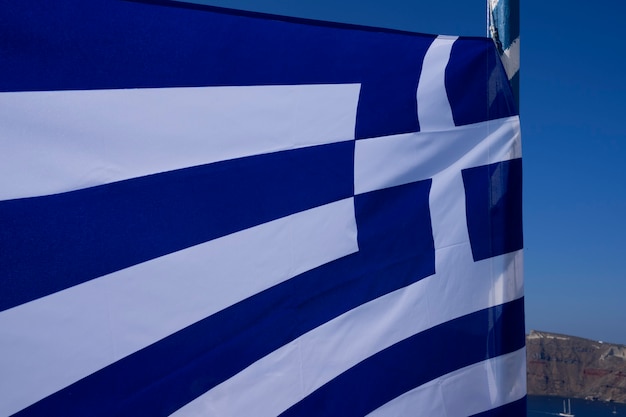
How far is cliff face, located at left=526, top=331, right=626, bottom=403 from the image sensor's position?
172 feet

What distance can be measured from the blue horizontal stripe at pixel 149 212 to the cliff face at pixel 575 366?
51.0 meters

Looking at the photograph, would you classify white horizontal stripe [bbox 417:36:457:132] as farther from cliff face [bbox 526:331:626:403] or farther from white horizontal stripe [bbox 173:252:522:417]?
cliff face [bbox 526:331:626:403]

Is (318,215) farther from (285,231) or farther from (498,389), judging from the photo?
(498,389)

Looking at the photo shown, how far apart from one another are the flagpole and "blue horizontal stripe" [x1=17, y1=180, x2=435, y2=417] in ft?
3.10

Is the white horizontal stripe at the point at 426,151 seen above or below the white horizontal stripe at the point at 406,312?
above

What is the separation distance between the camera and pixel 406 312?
3541mm

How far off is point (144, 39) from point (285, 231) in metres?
1.00

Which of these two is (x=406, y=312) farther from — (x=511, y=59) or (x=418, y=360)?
(x=511, y=59)

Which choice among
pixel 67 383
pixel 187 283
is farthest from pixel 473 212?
pixel 67 383

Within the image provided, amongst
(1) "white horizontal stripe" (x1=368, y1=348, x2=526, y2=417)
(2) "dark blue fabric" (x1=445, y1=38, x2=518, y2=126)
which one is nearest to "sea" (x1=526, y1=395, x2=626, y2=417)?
(1) "white horizontal stripe" (x1=368, y1=348, x2=526, y2=417)

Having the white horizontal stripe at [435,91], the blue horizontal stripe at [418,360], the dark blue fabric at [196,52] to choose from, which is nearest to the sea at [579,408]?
the blue horizontal stripe at [418,360]

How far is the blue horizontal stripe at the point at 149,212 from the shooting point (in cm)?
257

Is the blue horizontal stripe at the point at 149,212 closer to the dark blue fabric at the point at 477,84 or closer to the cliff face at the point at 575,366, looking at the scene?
the dark blue fabric at the point at 477,84

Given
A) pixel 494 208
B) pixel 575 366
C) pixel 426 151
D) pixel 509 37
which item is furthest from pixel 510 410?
pixel 575 366
